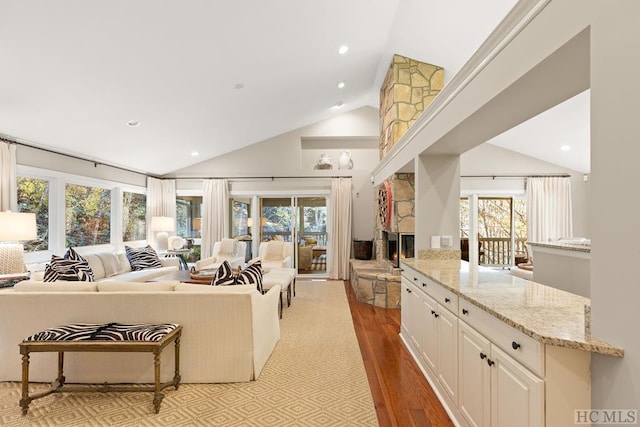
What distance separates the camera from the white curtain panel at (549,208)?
6.76 metres

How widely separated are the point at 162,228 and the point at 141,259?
1.25 meters

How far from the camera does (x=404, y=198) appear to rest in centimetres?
494

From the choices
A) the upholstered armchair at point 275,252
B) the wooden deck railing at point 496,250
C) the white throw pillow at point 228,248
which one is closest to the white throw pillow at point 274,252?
the upholstered armchair at point 275,252

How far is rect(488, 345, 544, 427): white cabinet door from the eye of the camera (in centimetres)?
125

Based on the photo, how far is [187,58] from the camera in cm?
359

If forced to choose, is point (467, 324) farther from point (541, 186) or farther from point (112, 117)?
point (541, 186)

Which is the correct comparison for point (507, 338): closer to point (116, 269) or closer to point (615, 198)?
point (615, 198)

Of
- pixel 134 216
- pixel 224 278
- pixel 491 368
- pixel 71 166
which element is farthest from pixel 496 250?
pixel 71 166

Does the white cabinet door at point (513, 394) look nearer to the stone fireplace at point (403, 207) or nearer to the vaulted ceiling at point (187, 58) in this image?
the vaulted ceiling at point (187, 58)

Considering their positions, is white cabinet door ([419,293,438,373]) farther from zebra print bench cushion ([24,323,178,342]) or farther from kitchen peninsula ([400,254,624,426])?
zebra print bench cushion ([24,323,178,342])

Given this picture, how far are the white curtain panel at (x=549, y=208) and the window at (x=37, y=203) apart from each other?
8.87m

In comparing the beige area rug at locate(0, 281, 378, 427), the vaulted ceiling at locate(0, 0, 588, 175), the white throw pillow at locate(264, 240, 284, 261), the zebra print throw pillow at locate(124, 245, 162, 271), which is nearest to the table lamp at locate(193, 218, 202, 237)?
the zebra print throw pillow at locate(124, 245, 162, 271)

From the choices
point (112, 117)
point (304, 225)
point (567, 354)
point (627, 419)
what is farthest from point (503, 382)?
point (304, 225)

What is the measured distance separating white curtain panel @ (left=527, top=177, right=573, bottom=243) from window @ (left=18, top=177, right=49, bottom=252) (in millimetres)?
8866
